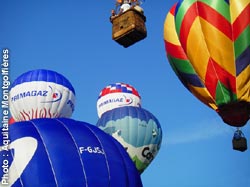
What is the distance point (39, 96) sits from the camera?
1514 centimetres

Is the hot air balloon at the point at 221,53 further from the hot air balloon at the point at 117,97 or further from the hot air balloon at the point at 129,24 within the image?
the hot air balloon at the point at 117,97

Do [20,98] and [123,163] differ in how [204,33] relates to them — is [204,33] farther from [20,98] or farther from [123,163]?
[20,98]

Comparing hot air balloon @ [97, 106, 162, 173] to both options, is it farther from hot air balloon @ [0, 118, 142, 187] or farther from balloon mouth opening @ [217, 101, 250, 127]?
hot air balloon @ [0, 118, 142, 187]

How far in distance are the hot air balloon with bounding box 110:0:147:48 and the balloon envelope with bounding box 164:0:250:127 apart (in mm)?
1498

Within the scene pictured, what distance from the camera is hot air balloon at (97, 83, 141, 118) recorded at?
20.5 meters

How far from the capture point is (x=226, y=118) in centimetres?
1104

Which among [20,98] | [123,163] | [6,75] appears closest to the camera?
[6,75]

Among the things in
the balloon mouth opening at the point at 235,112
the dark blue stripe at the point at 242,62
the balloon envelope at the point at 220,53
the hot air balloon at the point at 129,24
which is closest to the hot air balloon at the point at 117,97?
the hot air balloon at the point at 129,24

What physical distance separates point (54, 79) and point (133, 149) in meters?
3.92

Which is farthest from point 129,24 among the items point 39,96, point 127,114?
point 127,114

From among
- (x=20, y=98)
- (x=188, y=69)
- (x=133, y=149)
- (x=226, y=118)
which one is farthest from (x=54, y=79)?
(x=226, y=118)

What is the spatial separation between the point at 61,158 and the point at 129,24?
508 cm

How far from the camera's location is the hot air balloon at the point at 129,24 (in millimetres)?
12758

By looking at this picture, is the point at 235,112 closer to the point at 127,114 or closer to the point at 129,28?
the point at 129,28
